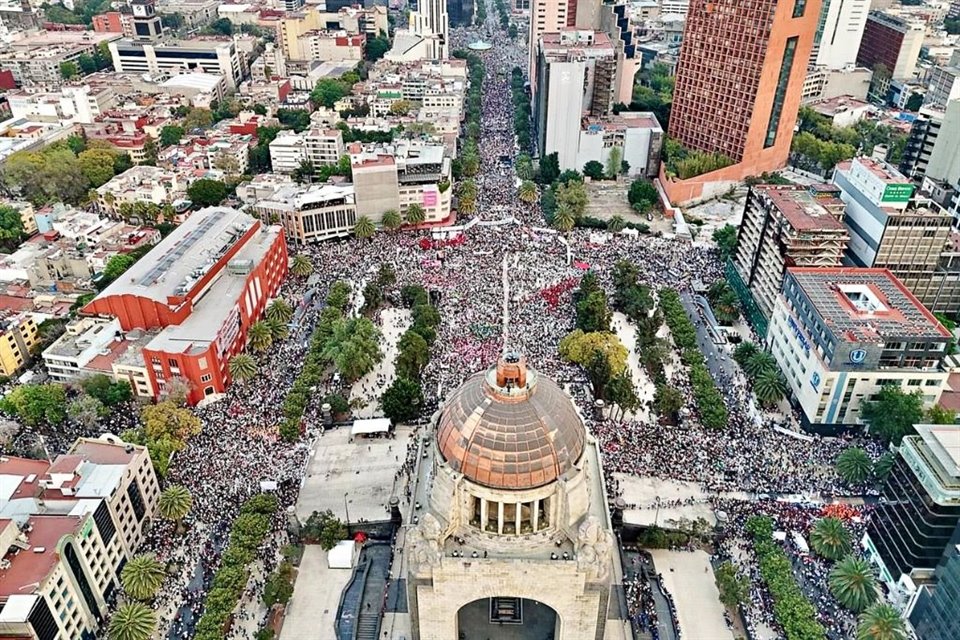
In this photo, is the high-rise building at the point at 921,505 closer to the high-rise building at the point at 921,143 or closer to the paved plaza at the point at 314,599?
the paved plaza at the point at 314,599

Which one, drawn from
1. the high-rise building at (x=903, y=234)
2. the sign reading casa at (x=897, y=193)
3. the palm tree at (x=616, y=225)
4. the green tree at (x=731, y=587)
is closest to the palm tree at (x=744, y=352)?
the high-rise building at (x=903, y=234)

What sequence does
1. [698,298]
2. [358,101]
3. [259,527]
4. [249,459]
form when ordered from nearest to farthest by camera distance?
[259,527] → [249,459] → [698,298] → [358,101]

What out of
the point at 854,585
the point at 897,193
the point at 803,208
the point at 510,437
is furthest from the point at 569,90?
the point at 510,437

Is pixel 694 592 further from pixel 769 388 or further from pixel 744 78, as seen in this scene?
pixel 744 78

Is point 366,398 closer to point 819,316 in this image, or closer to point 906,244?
point 819,316

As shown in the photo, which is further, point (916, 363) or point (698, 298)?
point (698, 298)

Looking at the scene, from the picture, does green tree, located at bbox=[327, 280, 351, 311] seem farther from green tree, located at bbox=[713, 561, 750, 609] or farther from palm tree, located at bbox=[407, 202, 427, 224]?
green tree, located at bbox=[713, 561, 750, 609]

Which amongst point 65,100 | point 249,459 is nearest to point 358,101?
point 65,100
